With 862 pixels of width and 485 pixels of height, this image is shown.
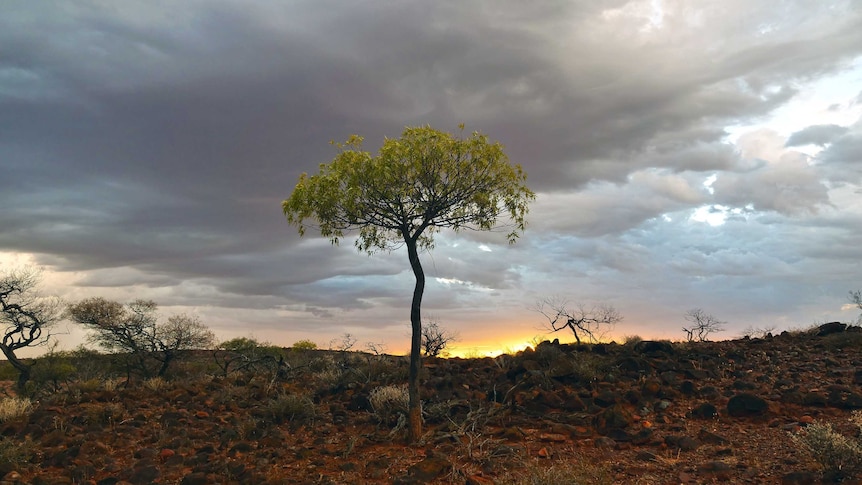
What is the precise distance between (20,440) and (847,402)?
72.5 feet

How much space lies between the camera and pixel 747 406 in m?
14.2

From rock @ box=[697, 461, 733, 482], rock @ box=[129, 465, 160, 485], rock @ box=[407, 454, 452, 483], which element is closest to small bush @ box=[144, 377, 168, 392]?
rock @ box=[129, 465, 160, 485]

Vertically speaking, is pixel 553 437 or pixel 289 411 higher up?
pixel 289 411

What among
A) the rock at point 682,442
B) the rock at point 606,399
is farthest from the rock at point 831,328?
the rock at point 682,442

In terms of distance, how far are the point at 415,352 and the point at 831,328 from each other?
18427mm

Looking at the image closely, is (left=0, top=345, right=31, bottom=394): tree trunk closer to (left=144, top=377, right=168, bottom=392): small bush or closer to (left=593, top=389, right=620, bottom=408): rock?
(left=144, top=377, right=168, bottom=392): small bush

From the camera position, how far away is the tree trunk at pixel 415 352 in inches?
557

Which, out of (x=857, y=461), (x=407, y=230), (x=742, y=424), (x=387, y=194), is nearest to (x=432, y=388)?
(x=407, y=230)

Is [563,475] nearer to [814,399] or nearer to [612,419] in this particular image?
[612,419]

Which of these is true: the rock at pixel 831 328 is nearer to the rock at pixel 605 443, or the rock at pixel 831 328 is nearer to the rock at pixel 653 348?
the rock at pixel 653 348

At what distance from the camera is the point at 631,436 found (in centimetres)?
1304

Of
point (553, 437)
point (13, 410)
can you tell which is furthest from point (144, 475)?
point (553, 437)

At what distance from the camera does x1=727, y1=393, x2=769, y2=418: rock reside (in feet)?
46.3

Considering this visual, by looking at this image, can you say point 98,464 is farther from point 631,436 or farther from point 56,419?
point 631,436
